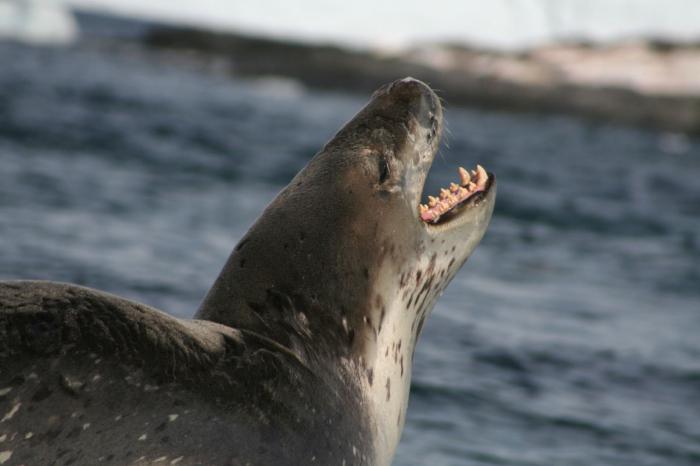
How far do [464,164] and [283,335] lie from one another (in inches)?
613

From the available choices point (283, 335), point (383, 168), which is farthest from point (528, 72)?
point (283, 335)

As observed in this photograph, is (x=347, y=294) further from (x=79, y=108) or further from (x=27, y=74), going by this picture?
(x=27, y=74)

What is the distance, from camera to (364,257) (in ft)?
12.6

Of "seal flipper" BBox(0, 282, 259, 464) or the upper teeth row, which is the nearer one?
"seal flipper" BBox(0, 282, 259, 464)

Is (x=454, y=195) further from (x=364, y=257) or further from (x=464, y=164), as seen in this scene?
(x=464, y=164)

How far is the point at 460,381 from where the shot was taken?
7.54 m

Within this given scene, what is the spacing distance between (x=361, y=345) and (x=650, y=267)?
882 centimetres

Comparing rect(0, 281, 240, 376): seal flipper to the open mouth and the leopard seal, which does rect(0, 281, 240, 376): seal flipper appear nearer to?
the leopard seal

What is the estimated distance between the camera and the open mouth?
4.18 meters

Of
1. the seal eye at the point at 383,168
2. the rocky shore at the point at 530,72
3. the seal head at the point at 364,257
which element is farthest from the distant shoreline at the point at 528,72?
the seal eye at the point at 383,168

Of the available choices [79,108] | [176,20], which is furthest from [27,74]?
[176,20]

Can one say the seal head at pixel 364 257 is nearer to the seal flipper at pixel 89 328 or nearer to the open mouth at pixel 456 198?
the open mouth at pixel 456 198

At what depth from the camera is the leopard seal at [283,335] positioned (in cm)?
301

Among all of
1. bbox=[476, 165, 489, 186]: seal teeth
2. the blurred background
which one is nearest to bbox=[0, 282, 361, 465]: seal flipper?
bbox=[476, 165, 489, 186]: seal teeth
